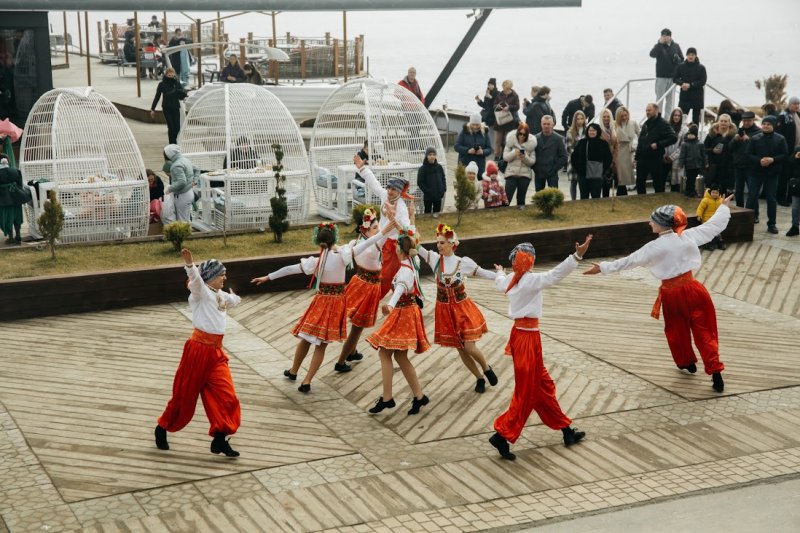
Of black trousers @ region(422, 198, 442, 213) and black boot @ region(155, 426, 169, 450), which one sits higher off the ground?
black trousers @ region(422, 198, 442, 213)

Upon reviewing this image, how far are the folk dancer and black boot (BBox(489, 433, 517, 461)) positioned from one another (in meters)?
2.28

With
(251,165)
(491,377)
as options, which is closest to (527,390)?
(491,377)

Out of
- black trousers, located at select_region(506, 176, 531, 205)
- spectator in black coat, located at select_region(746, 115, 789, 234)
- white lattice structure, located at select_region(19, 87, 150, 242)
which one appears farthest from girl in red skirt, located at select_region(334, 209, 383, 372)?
spectator in black coat, located at select_region(746, 115, 789, 234)

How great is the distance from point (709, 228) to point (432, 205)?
5.87m

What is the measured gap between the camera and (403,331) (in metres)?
8.65

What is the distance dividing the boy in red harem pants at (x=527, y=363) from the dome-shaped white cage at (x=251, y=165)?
639cm

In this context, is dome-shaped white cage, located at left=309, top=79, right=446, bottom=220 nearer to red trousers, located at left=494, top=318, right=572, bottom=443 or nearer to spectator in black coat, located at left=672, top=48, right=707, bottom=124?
spectator in black coat, located at left=672, top=48, right=707, bottom=124

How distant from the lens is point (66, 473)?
24.9ft

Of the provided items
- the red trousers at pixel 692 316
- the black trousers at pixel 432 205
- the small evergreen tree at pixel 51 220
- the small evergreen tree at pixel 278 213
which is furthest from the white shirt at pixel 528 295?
the black trousers at pixel 432 205

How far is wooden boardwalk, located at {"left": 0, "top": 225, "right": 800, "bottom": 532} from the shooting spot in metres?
7.20

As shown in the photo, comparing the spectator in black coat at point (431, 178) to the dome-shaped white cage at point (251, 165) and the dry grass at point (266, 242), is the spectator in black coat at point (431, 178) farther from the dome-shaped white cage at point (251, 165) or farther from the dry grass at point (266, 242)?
the dome-shaped white cage at point (251, 165)

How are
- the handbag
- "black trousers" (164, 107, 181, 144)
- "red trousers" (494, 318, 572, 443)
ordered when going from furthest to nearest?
"black trousers" (164, 107, 181, 144) < the handbag < "red trousers" (494, 318, 572, 443)

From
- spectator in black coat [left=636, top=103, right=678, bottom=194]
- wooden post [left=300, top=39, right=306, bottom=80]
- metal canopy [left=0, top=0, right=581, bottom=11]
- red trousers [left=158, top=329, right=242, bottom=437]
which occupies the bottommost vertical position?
red trousers [left=158, top=329, right=242, bottom=437]

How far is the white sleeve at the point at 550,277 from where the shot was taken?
790 centimetres
